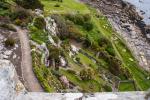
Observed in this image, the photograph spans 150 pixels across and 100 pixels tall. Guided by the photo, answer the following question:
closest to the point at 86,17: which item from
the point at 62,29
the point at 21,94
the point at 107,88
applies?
the point at 62,29

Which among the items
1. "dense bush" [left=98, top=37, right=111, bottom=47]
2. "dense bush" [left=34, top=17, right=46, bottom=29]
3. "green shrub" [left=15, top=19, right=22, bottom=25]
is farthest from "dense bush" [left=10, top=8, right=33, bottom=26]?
"dense bush" [left=98, top=37, right=111, bottom=47]

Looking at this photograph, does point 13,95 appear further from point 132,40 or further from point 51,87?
point 132,40

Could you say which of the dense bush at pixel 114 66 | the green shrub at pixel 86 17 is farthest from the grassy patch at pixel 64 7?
the dense bush at pixel 114 66

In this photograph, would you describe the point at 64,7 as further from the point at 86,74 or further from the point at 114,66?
the point at 86,74

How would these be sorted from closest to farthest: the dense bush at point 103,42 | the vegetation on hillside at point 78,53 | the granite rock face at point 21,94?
1. the granite rock face at point 21,94
2. the vegetation on hillside at point 78,53
3. the dense bush at point 103,42

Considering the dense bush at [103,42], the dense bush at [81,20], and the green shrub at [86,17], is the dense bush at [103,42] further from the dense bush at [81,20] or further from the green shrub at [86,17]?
the green shrub at [86,17]

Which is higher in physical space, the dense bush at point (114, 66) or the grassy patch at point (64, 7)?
the grassy patch at point (64, 7)
